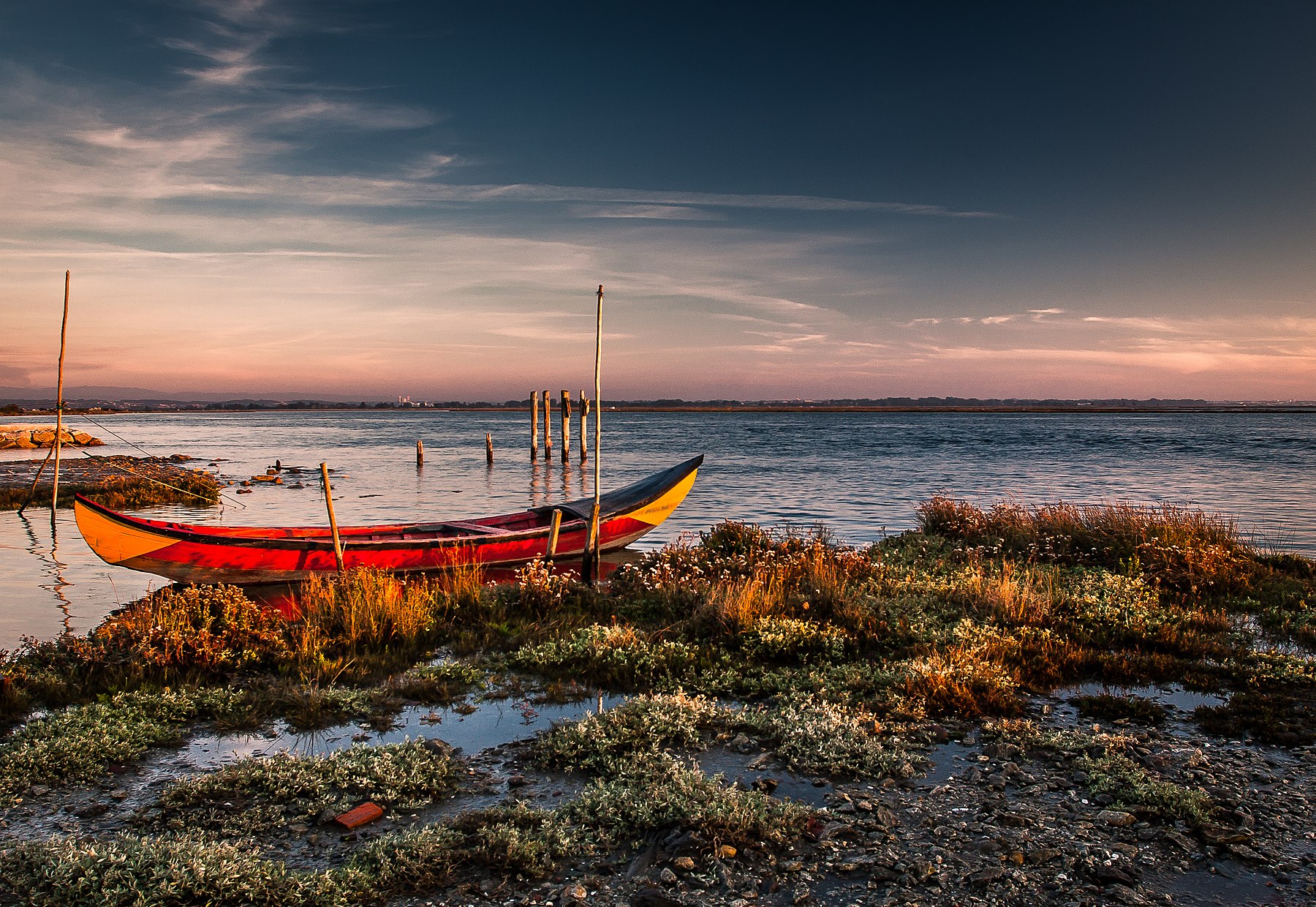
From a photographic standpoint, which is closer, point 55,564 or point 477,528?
point 477,528

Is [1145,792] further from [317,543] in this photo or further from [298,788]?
[317,543]

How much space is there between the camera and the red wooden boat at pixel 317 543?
1309 cm

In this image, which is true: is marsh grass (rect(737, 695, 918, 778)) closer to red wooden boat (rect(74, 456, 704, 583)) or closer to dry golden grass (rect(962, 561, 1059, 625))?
dry golden grass (rect(962, 561, 1059, 625))

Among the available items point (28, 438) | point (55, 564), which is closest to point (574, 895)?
point (55, 564)

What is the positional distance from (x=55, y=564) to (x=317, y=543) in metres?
7.06

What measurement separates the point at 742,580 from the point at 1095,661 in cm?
446

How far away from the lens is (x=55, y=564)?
1680 cm

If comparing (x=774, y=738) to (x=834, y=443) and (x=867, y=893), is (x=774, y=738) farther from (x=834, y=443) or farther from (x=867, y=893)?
(x=834, y=443)

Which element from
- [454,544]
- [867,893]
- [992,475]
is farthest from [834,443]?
[867,893]

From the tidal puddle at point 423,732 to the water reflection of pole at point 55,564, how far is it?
7.10 metres

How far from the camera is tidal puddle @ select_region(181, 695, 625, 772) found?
21.5 ft

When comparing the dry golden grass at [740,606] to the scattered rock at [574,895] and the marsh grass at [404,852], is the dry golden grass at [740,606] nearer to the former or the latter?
the marsh grass at [404,852]

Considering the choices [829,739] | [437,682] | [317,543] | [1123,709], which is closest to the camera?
[829,739]

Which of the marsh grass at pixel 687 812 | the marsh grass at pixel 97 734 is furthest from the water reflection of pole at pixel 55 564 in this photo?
the marsh grass at pixel 687 812
